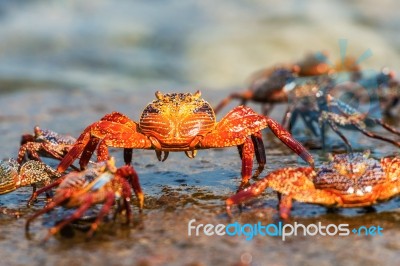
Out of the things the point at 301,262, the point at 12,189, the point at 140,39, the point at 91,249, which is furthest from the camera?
the point at 140,39

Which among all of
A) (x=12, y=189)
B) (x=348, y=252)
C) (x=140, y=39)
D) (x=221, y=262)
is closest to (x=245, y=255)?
(x=221, y=262)

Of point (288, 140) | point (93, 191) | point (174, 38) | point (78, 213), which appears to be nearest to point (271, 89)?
point (288, 140)

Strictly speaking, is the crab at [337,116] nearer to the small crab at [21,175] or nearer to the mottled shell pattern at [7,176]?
the small crab at [21,175]

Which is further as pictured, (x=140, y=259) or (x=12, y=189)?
(x=12, y=189)

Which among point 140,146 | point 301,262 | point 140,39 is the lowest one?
point 301,262

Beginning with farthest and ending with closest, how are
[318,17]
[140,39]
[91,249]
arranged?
[318,17] < [140,39] < [91,249]

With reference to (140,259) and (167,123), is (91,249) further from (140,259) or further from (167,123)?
(167,123)

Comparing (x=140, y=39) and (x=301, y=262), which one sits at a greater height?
(x=140, y=39)

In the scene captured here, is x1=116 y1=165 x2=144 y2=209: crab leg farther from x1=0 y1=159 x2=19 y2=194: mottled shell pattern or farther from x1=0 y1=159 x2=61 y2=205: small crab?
x1=0 y1=159 x2=19 y2=194: mottled shell pattern
